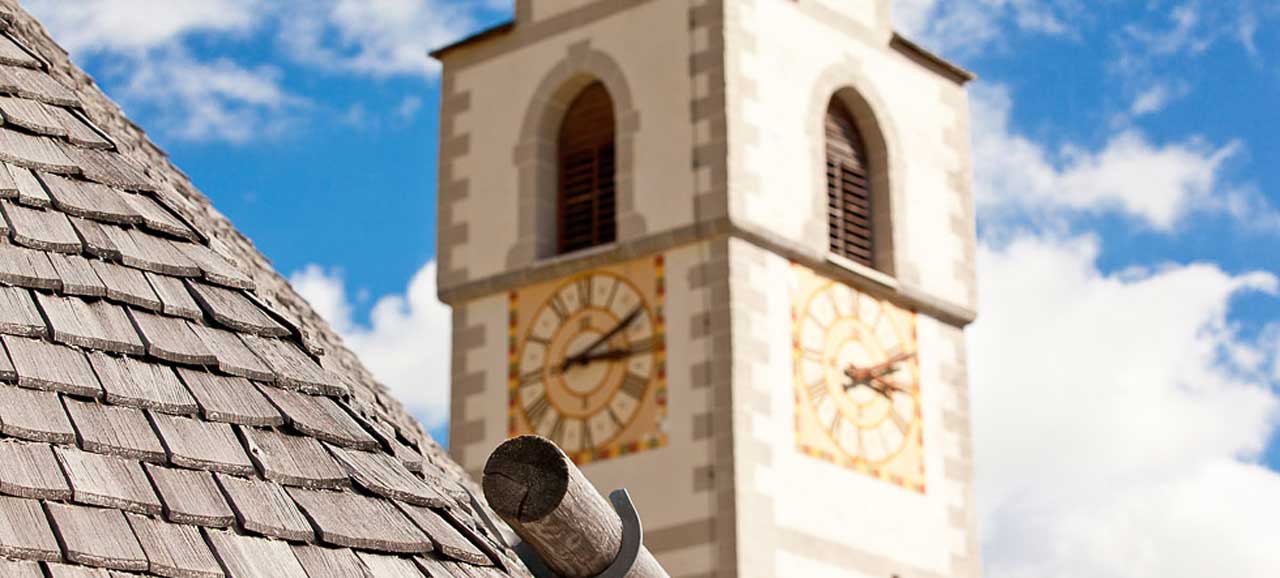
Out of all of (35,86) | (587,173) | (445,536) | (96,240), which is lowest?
(445,536)

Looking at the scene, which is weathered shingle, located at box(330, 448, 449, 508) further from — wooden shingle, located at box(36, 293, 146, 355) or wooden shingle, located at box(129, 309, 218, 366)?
wooden shingle, located at box(36, 293, 146, 355)

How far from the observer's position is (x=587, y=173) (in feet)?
71.7

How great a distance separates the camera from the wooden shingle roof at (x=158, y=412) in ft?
13.5

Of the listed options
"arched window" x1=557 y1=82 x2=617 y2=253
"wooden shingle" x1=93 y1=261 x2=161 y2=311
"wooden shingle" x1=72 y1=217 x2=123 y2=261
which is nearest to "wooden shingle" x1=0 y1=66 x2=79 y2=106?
"wooden shingle" x1=72 y1=217 x2=123 y2=261

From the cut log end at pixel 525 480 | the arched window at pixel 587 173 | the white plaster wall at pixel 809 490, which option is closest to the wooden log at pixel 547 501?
the cut log end at pixel 525 480

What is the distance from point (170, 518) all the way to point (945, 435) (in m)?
18.1

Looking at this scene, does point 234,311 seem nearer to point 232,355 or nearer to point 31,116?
point 232,355

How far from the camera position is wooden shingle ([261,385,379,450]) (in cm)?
458

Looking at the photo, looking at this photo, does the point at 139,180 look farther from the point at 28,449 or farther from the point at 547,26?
the point at 547,26

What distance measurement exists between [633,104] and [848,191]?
2042 millimetres

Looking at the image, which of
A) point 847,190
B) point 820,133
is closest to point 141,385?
point 820,133

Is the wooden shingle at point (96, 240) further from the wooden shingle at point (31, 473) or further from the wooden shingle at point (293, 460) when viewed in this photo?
the wooden shingle at point (31, 473)

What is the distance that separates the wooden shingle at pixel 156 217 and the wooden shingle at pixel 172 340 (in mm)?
251

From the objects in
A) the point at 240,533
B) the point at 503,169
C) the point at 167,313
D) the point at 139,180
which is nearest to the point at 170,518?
the point at 240,533
